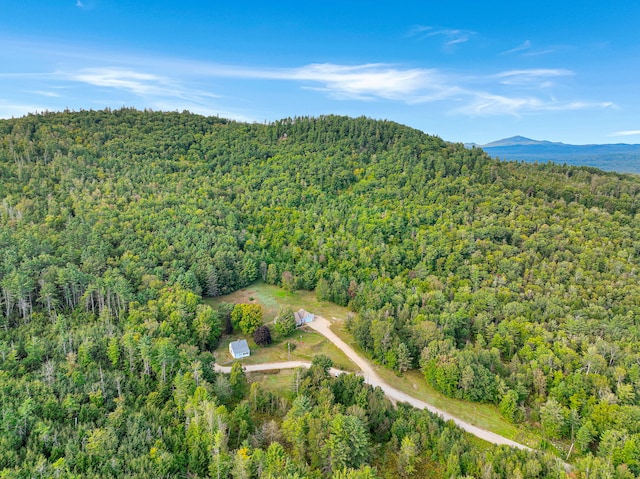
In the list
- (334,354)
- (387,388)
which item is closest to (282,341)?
(334,354)

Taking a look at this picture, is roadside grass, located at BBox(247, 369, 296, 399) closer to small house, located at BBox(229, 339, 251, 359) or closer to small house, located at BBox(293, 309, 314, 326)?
small house, located at BBox(229, 339, 251, 359)

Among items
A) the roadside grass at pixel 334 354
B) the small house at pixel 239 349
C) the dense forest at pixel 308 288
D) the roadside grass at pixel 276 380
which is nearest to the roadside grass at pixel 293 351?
the roadside grass at pixel 334 354

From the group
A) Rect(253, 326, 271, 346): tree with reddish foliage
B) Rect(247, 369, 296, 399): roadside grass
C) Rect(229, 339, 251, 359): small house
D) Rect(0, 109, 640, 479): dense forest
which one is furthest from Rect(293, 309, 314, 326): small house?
Rect(247, 369, 296, 399): roadside grass

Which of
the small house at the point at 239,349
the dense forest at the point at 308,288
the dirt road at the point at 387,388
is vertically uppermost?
the dense forest at the point at 308,288

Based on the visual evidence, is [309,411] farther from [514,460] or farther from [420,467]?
[514,460]

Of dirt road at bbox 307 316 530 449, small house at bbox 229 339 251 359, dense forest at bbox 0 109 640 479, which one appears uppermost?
dense forest at bbox 0 109 640 479

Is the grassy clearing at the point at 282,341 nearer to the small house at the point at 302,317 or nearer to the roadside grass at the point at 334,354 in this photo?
the roadside grass at the point at 334,354
